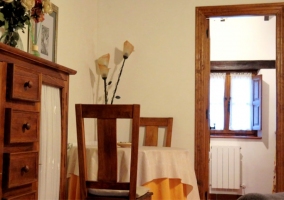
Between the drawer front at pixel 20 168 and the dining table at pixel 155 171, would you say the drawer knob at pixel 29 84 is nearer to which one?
the drawer front at pixel 20 168

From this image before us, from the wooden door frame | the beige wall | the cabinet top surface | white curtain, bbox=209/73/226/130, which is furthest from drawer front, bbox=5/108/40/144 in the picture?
white curtain, bbox=209/73/226/130

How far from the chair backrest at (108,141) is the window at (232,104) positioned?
4.41m

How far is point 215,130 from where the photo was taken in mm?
6773

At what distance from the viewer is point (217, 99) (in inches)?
268

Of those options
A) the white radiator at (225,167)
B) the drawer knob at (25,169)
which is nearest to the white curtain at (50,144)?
the drawer knob at (25,169)

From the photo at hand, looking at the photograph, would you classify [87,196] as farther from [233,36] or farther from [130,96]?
[233,36]

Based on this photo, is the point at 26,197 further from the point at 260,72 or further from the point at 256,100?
the point at 260,72

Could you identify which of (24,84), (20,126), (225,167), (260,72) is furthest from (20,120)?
(260,72)

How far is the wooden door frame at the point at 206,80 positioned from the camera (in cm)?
404

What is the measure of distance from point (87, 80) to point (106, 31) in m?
0.67

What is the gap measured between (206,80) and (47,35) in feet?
5.85

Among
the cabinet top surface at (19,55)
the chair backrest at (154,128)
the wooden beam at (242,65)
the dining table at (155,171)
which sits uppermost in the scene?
the wooden beam at (242,65)

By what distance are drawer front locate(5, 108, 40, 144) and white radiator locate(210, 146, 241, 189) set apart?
503cm

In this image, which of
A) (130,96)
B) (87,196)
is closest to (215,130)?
(130,96)
